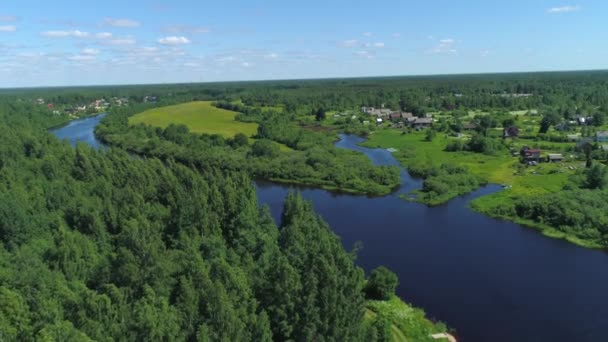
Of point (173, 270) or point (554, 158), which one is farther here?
point (554, 158)

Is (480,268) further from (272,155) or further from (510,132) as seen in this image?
(510,132)

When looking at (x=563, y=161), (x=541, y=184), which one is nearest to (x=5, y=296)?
(x=541, y=184)

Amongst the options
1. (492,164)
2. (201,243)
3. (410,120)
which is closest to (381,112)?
(410,120)

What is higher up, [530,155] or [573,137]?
[573,137]

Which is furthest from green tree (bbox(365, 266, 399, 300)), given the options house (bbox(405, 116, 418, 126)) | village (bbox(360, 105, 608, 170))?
house (bbox(405, 116, 418, 126))

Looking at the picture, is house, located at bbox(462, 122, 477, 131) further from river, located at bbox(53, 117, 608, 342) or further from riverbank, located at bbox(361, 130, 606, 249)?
river, located at bbox(53, 117, 608, 342)

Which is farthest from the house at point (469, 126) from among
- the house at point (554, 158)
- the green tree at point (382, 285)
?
the green tree at point (382, 285)
